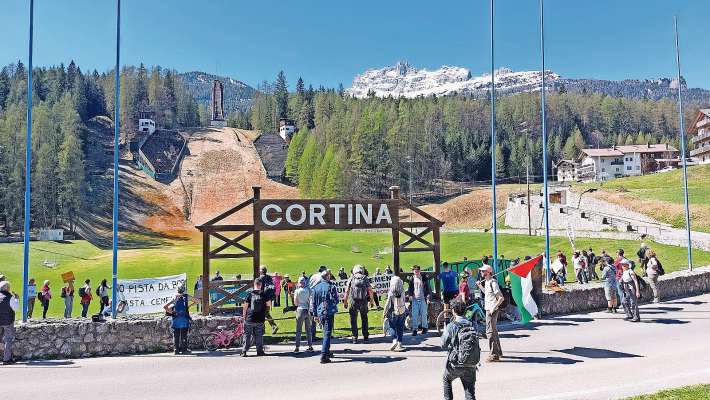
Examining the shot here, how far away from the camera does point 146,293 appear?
1895 cm

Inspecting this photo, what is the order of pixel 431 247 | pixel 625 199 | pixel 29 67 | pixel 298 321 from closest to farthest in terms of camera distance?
pixel 298 321 < pixel 29 67 < pixel 431 247 < pixel 625 199

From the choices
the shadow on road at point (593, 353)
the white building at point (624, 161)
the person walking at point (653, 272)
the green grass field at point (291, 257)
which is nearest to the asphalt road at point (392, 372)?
the shadow on road at point (593, 353)

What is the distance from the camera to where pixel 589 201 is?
62875 millimetres

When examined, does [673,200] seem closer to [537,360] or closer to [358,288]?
[537,360]

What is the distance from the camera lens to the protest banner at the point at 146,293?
1867 cm

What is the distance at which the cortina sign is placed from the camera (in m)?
15.3

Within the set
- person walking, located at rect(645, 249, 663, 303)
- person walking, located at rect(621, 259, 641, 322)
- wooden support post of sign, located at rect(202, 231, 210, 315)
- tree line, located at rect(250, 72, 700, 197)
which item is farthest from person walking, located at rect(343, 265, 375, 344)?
tree line, located at rect(250, 72, 700, 197)

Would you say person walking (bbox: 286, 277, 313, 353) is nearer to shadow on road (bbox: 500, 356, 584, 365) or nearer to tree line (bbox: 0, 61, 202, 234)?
shadow on road (bbox: 500, 356, 584, 365)

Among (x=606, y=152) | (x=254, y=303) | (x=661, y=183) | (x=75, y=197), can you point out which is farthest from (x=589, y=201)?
(x=606, y=152)

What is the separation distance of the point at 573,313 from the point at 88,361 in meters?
15.0

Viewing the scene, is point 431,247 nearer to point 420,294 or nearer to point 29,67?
point 420,294

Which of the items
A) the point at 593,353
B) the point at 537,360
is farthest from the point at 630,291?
the point at 537,360

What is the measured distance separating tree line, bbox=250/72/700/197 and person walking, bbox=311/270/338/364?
72.3 meters

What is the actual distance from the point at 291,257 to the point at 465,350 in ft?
148
